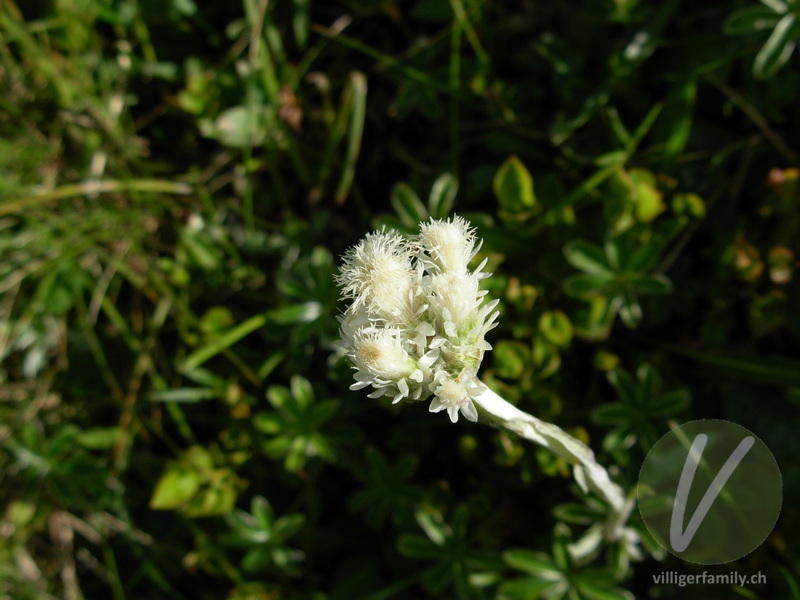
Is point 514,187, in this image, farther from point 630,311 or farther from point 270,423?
point 270,423

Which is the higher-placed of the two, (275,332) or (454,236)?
(454,236)

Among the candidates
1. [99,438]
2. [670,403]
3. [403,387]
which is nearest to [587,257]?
[670,403]

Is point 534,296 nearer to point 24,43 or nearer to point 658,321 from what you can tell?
point 658,321

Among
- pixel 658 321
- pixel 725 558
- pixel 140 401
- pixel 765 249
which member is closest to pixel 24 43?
pixel 140 401

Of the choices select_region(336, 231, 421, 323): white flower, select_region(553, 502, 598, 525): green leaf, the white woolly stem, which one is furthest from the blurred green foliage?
select_region(336, 231, 421, 323): white flower

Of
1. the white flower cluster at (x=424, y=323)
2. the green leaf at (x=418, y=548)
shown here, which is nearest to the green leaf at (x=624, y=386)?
the green leaf at (x=418, y=548)

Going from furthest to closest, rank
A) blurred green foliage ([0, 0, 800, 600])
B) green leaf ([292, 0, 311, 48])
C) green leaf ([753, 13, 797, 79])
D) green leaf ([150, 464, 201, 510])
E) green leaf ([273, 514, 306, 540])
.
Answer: green leaf ([292, 0, 311, 48]) → green leaf ([150, 464, 201, 510]) → green leaf ([273, 514, 306, 540]) → blurred green foliage ([0, 0, 800, 600]) → green leaf ([753, 13, 797, 79])

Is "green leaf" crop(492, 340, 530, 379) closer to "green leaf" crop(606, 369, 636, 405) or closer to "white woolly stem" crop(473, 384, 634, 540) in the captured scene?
"green leaf" crop(606, 369, 636, 405)
